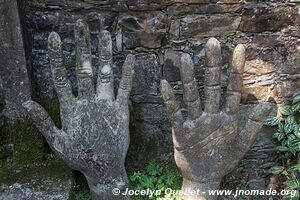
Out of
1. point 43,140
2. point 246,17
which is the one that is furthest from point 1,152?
point 246,17

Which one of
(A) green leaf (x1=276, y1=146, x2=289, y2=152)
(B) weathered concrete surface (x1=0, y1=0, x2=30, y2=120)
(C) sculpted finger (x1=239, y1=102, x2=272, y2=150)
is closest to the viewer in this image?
(C) sculpted finger (x1=239, y1=102, x2=272, y2=150)

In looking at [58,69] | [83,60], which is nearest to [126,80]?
[83,60]

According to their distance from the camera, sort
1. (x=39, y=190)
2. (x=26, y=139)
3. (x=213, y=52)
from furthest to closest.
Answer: (x=26, y=139) < (x=39, y=190) < (x=213, y=52)

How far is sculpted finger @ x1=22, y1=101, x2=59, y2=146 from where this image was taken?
7.52 feet

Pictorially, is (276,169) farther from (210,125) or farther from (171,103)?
(171,103)

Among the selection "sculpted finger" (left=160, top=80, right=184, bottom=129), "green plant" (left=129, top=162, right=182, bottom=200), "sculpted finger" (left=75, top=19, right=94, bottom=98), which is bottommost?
"green plant" (left=129, top=162, right=182, bottom=200)

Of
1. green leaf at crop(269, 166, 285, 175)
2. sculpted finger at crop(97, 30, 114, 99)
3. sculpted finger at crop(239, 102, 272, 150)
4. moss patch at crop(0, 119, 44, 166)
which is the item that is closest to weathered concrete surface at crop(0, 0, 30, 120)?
moss patch at crop(0, 119, 44, 166)

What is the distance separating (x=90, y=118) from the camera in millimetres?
2389

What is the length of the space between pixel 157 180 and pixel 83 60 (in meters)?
0.91

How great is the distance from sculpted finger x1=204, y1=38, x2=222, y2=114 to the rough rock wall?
Result: 345 millimetres

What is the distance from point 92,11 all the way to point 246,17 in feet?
2.90

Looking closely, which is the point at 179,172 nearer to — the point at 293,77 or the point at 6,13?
the point at 293,77

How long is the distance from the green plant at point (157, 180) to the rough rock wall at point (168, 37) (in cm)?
26

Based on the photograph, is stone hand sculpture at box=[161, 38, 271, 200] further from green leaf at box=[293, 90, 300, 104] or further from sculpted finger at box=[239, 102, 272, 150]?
green leaf at box=[293, 90, 300, 104]
